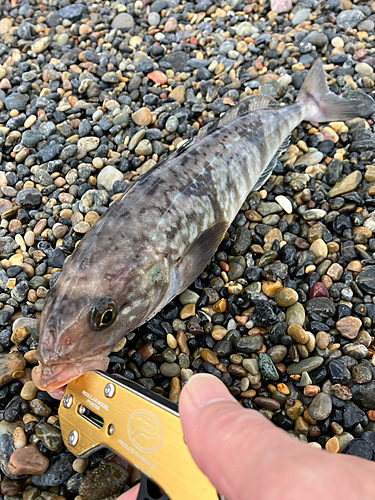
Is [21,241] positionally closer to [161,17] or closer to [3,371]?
[3,371]

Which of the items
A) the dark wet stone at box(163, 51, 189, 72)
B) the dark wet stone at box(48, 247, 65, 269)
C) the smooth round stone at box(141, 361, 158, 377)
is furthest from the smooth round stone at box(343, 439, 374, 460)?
the dark wet stone at box(163, 51, 189, 72)

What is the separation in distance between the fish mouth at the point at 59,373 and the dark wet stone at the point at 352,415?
1967 mm

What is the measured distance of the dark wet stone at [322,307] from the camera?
3281 millimetres

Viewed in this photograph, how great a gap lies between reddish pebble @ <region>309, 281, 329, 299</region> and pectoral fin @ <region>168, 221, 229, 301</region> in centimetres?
105

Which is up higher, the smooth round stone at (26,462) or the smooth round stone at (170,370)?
the smooth round stone at (170,370)

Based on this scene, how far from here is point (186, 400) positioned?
177 centimetres

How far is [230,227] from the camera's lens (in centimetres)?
398

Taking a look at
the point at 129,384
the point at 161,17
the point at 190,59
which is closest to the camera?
the point at 129,384

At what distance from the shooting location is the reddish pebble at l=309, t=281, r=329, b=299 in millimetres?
3420

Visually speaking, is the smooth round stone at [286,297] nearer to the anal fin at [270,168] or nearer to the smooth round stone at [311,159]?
the anal fin at [270,168]

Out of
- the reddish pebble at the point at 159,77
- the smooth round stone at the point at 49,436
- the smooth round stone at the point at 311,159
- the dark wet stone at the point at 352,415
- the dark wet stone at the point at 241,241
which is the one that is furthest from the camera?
the reddish pebble at the point at 159,77

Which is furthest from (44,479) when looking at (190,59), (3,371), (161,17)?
(161,17)

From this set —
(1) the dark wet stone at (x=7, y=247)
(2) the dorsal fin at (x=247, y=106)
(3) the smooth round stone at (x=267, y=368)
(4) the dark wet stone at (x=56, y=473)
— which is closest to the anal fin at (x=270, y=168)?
(2) the dorsal fin at (x=247, y=106)

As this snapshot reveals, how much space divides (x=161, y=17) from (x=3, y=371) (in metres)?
6.42
